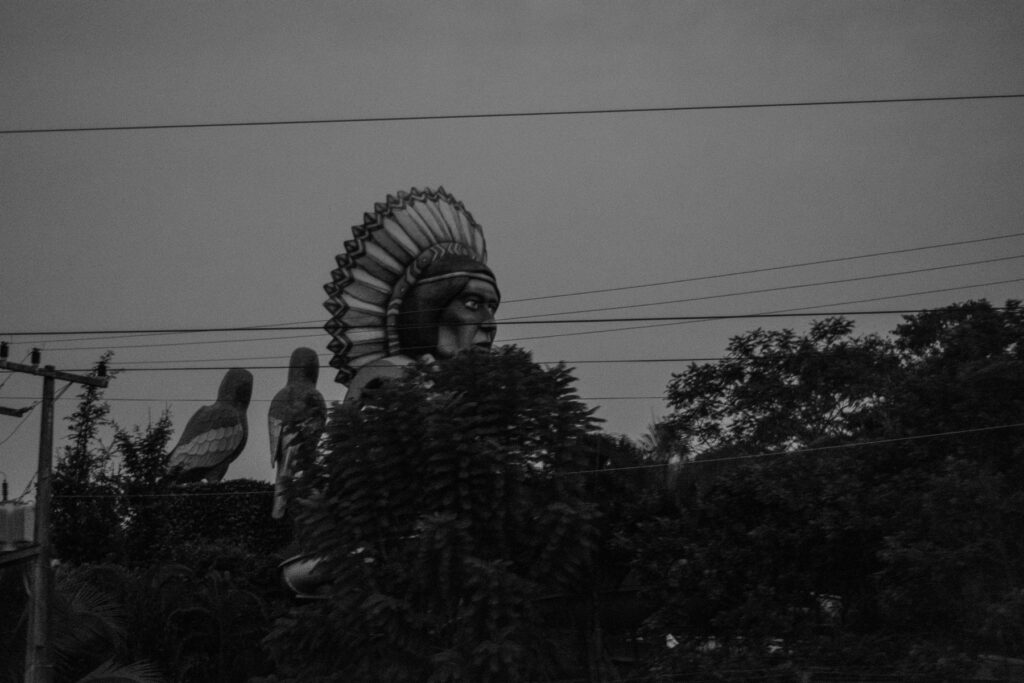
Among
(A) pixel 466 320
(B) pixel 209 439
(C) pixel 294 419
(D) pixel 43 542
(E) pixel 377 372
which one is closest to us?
(D) pixel 43 542

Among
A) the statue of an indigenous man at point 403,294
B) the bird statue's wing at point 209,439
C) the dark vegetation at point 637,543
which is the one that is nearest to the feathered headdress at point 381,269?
the statue of an indigenous man at point 403,294

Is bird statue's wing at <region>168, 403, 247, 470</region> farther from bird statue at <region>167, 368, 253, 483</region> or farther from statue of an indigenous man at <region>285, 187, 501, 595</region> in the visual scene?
statue of an indigenous man at <region>285, 187, 501, 595</region>

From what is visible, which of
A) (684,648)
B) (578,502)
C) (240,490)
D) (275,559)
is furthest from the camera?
(240,490)

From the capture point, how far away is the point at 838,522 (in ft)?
68.8

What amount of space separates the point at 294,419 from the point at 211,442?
1383 centimetres

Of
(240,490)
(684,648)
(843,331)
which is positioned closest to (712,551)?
(684,648)

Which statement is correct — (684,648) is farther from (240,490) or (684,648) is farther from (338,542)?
(240,490)

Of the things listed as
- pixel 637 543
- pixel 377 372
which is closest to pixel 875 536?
pixel 637 543

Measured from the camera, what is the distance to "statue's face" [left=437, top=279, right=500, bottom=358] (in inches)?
1070

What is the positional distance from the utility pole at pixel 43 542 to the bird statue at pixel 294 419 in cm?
401

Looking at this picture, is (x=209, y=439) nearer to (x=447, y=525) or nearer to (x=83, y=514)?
(x=83, y=514)

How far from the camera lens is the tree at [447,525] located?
18875 mm

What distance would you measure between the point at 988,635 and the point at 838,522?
3.07 meters

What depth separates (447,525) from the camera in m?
18.9
